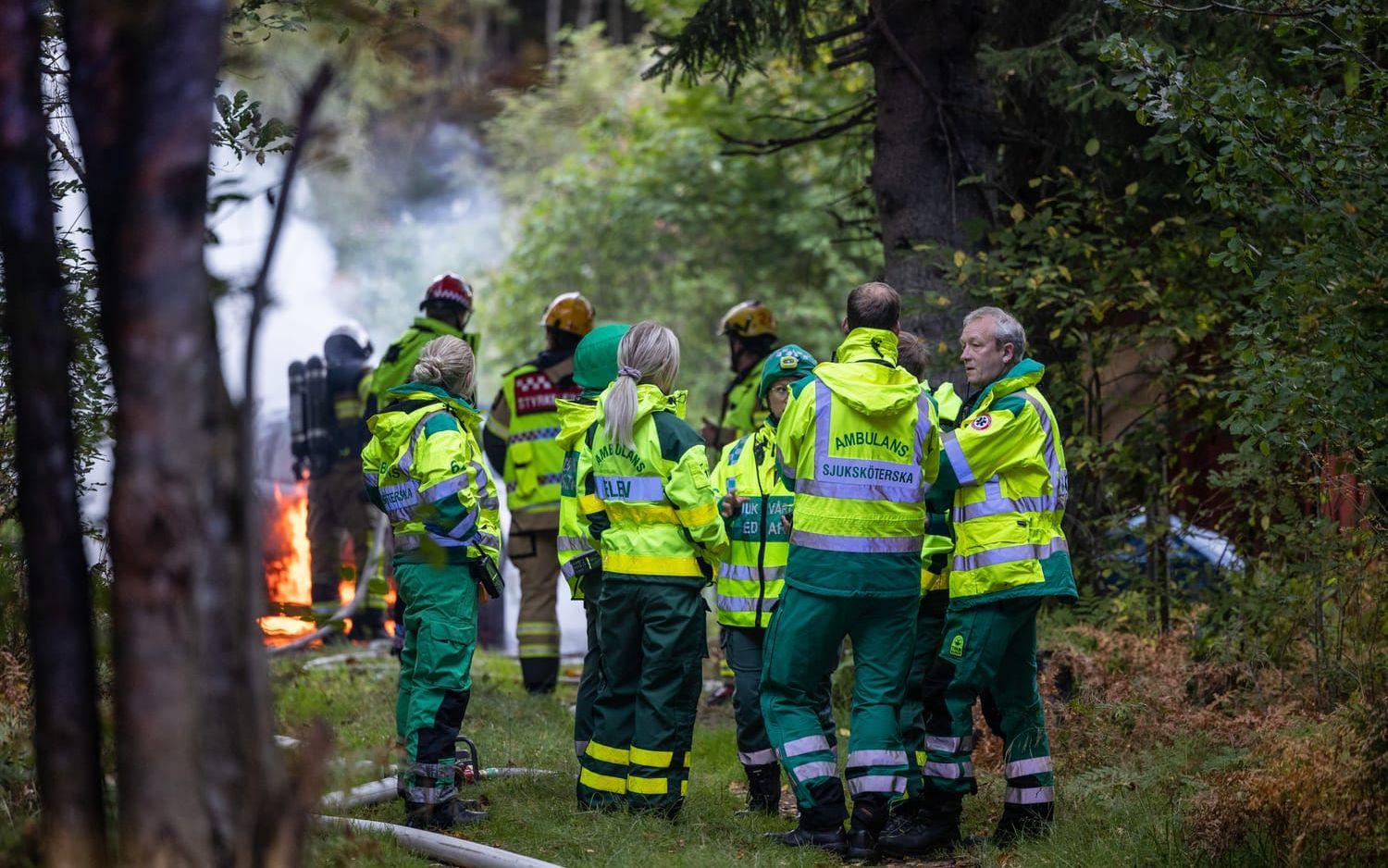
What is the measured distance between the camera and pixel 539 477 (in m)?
8.87

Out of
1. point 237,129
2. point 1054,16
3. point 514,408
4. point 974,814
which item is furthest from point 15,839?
point 1054,16

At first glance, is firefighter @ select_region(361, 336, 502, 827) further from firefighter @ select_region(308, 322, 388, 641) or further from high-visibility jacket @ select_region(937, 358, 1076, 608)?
firefighter @ select_region(308, 322, 388, 641)

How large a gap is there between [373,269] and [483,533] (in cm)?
1932

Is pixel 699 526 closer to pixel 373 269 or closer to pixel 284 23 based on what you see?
pixel 284 23

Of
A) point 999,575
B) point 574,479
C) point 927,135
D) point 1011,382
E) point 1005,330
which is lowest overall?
point 999,575

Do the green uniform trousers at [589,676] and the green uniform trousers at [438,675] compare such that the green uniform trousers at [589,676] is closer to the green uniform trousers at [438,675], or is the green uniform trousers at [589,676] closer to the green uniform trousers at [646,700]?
the green uniform trousers at [646,700]

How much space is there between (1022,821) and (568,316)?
4520mm

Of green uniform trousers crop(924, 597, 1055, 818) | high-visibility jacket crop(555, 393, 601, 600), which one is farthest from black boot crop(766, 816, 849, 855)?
Answer: high-visibility jacket crop(555, 393, 601, 600)

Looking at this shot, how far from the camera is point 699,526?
5801 mm

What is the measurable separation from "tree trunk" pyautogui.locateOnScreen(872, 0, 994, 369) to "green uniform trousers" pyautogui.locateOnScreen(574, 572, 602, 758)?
3002 mm

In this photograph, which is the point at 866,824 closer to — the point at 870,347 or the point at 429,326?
the point at 870,347

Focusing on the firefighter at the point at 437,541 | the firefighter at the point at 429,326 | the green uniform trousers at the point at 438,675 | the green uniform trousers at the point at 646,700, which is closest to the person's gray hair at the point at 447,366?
the firefighter at the point at 437,541

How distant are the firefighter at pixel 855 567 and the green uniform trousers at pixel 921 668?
1.69 feet

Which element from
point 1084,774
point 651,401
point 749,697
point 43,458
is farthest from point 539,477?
point 43,458
